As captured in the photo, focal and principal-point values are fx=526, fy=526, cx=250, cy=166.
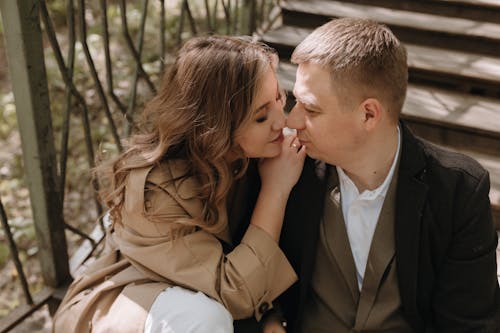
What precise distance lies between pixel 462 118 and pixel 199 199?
1741 mm

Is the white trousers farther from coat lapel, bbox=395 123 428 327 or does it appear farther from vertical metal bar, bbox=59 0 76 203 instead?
vertical metal bar, bbox=59 0 76 203

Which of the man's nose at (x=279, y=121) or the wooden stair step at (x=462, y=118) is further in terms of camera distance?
the wooden stair step at (x=462, y=118)

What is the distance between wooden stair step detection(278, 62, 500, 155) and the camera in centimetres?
293

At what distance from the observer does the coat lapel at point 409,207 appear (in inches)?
72.0

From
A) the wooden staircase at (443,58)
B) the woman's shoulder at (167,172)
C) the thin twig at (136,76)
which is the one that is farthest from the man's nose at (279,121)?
the wooden staircase at (443,58)

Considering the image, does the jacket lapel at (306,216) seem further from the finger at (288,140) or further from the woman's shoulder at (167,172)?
the woman's shoulder at (167,172)

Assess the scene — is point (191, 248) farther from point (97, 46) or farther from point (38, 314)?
point (97, 46)

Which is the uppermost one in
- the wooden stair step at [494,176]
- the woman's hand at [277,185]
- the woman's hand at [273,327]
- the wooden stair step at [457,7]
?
the wooden stair step at [457,7]

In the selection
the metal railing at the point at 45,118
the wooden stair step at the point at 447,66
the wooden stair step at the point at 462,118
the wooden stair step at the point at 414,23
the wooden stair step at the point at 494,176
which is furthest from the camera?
the wooden stair step at the point at 414,23

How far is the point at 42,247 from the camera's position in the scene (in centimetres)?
249

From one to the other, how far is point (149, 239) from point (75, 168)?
2908mm

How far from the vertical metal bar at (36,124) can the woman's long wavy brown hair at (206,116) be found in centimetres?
35

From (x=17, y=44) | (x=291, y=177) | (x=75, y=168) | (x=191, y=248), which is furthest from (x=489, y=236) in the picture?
(x=75, y=168)

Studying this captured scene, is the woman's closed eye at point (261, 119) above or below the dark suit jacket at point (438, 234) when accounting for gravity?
above
